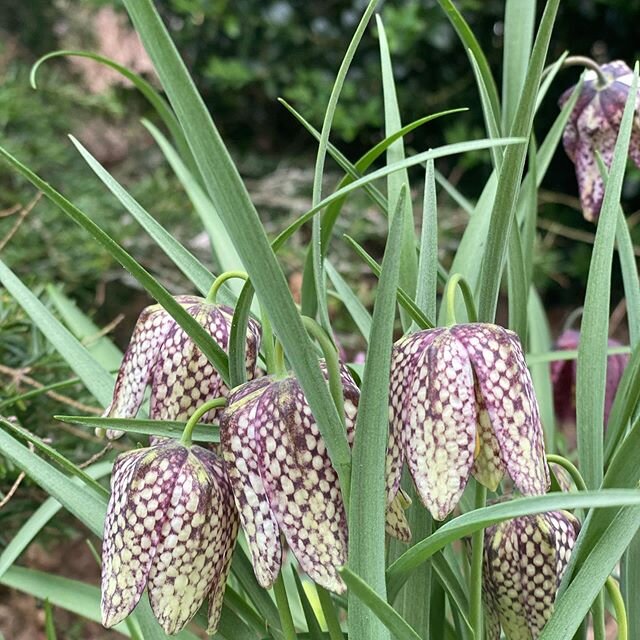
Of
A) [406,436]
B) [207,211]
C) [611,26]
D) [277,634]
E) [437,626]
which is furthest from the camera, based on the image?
[611,26]

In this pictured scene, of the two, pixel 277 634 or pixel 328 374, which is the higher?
pixel 328 374

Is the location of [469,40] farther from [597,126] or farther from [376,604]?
[376,604]

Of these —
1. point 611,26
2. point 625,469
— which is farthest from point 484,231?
point 611,26

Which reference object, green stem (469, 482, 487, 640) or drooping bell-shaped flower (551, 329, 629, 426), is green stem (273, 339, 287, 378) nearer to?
green stem (469, 482, 487, 640)

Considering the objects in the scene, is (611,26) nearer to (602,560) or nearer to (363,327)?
(363,327)

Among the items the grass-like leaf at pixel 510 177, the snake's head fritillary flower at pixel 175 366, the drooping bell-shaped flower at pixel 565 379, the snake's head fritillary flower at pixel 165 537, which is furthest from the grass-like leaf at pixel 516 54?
the drooping bell-shaped flower at pixel 565 379

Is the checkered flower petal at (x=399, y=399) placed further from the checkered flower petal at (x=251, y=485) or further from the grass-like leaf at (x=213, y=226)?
→ the grass-like leaf at (x=213, y=226)
